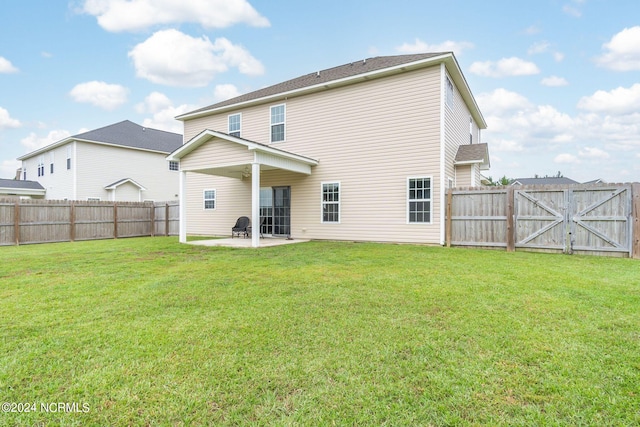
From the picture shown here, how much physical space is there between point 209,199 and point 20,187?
1677 centimetres

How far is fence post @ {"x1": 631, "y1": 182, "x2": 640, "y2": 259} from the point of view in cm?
745

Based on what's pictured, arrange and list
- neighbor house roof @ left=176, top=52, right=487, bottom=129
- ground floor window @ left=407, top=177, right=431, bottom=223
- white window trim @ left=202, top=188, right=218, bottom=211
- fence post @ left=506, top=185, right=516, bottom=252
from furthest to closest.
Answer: white window trim @ left=202, top=188, right=218, bottom=211 < ground floor window @ left=407, top=177, right=431, bottom=223 < neighbor house roof @ left=176, top=52, right=487, bottom=129 < fence post @ left=506, top=185, right=516, bottom=252

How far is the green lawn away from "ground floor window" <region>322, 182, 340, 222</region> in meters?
6.41

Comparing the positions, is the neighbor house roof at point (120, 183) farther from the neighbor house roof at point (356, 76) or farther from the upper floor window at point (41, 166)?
the neighbor house roof at point (356, 76)

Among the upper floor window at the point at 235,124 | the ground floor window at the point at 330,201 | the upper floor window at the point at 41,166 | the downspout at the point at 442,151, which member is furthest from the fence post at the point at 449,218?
the upper floor window at the point at 41,166

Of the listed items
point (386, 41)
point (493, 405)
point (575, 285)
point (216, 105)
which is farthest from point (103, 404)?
point (386, 41)

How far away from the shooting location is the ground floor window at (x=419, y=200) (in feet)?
32.8

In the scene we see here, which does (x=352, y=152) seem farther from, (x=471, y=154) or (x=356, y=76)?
(x=471, y=154)

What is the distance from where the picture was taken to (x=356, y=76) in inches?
424

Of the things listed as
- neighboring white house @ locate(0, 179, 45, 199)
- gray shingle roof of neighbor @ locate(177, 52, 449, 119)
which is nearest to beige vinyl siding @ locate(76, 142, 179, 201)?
neighboring white house @ locate(0, 179, 45, 199)

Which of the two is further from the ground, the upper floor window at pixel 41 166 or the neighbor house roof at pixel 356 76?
the neighbor house roof at pixel 356 76

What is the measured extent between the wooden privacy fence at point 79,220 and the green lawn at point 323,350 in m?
8.50

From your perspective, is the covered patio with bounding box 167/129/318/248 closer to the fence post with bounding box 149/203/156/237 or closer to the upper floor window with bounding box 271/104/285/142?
the upper floor window with bounding box 271/104/285/142

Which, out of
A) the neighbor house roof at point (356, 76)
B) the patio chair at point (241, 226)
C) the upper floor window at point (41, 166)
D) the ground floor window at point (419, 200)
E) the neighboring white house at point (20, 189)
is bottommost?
the patio chair at point (241, 226)
